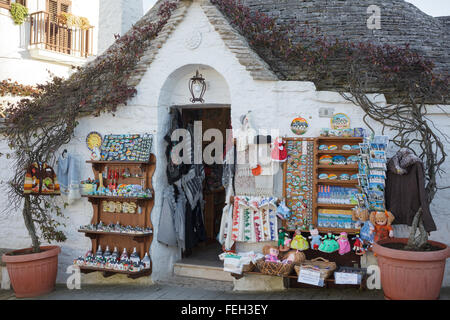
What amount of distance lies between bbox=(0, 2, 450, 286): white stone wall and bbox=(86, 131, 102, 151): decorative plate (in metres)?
0.09

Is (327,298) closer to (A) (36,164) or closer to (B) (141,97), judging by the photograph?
(B) (141,97)

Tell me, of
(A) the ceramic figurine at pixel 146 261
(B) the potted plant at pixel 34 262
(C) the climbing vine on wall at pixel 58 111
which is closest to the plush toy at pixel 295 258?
(A) the ceramic figurine at pixel 146 261

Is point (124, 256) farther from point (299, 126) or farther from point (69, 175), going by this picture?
point (299, 126)

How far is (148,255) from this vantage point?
21.3 ft

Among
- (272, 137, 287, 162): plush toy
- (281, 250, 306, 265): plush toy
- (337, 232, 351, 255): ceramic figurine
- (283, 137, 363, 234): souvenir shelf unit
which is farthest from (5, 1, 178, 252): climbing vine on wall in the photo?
(337, 232, 351, 255): ceramic figurine

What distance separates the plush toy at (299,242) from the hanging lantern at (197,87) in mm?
2640

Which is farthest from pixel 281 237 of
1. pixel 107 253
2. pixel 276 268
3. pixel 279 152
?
pixel 107 253

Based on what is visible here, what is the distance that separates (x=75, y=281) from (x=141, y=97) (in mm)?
3211

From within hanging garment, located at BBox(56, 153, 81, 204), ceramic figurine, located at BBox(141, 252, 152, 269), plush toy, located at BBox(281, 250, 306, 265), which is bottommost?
ceramic figurine, located at BBox(141, 252, 152, 269)

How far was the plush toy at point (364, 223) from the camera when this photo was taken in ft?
17.9

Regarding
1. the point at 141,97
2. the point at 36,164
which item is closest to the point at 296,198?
the point at 141,97

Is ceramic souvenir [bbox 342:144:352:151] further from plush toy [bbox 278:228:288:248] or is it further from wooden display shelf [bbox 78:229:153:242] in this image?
wooden display shelf [bbox 78:229:153:242]

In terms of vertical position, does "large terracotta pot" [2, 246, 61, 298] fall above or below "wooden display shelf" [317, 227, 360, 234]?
below

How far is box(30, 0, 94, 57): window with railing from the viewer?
41.2 ft
